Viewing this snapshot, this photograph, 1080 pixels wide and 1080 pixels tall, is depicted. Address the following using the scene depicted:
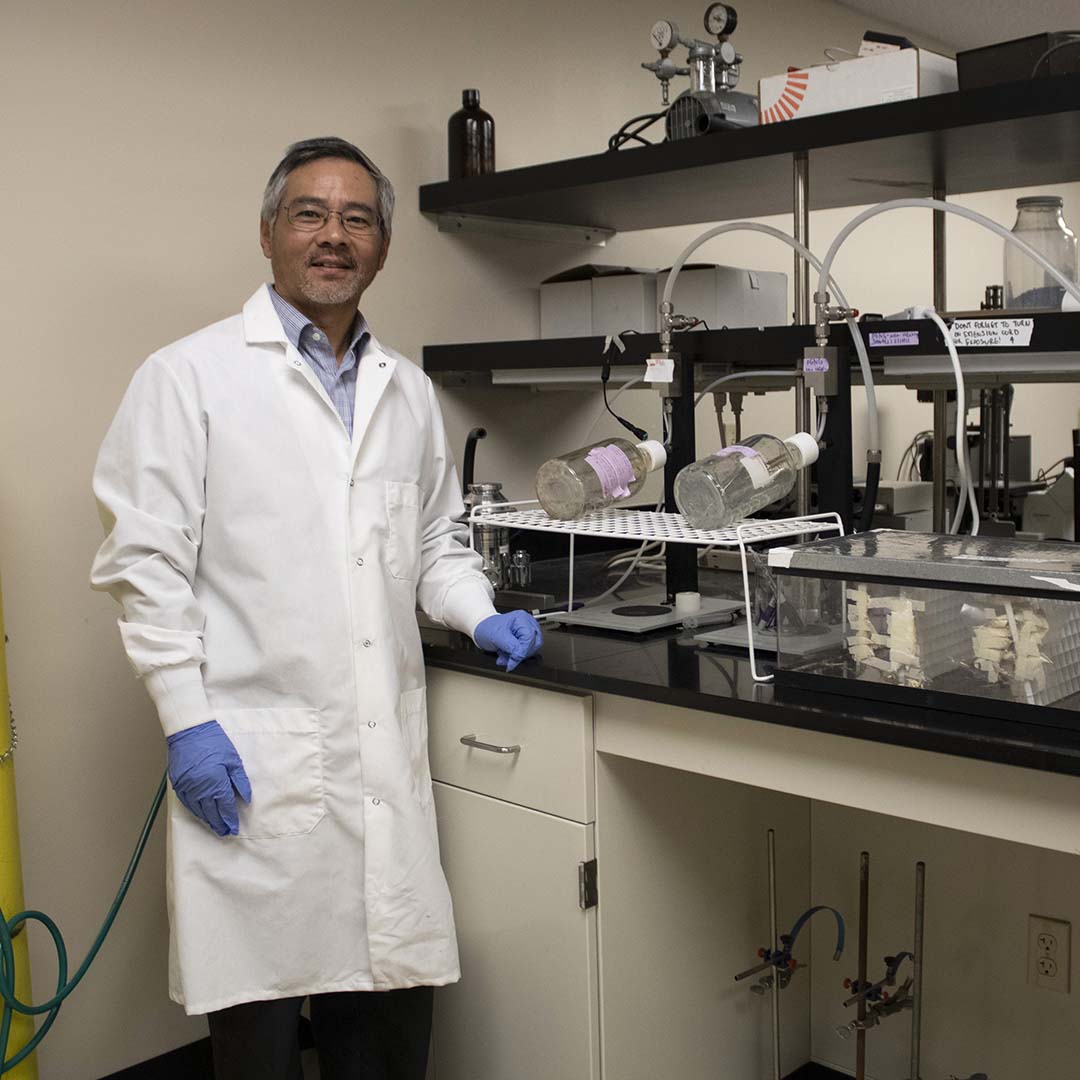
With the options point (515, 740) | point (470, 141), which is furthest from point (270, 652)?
point (470, 141)

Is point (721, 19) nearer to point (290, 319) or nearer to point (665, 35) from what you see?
point (665, 35)

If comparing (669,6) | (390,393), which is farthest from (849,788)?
(669,6)

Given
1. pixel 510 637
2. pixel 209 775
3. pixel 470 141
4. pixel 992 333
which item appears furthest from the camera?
pixel 470 141

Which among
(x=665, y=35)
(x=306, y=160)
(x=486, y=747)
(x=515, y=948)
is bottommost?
(x=515, y=948)

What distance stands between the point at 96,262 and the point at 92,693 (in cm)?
74

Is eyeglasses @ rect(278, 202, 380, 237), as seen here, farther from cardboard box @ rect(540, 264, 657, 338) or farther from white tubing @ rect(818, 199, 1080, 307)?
cardboard box @ rect(540, 264, 657, 338)

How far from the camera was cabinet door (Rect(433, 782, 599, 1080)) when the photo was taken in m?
1.79

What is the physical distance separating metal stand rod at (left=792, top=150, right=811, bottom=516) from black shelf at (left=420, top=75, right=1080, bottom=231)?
1.3 inches

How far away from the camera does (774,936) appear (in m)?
2.09

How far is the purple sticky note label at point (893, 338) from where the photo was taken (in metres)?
1.79

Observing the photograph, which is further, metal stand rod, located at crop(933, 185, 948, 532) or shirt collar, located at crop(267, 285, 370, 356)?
metal stand rod, located at crop(933, 185, 948, 532)

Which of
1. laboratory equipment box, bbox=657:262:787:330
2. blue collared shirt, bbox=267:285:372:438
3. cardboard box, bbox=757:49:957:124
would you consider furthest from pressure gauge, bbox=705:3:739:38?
blue collared shirt, bbox=267:285:372:438

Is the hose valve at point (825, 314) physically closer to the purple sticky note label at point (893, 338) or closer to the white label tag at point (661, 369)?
the purple sticky note label at point (893, 338)

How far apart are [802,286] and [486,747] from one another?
0.99m
